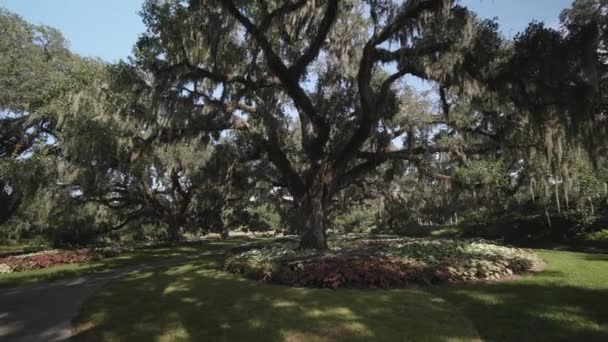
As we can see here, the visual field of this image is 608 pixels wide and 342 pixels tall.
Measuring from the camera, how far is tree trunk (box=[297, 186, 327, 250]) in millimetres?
13875

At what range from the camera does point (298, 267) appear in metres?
10.1

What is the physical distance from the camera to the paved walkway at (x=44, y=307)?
20.2 ft

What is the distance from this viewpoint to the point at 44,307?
319 inches

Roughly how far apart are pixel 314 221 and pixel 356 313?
25.7 feet

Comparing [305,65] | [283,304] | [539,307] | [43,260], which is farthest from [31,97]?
[539,307]

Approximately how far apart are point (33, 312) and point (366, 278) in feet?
21.7

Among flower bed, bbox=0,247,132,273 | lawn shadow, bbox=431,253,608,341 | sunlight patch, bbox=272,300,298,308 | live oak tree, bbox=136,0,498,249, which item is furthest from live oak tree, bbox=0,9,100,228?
lawn shadow, bbox=431,253,608,341

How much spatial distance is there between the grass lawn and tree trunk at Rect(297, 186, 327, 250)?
495 cm

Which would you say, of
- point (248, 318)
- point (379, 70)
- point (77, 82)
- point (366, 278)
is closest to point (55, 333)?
point (248, 318)

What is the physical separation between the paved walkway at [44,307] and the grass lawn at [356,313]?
0.36 meters

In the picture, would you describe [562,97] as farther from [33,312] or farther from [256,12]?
[33,312]

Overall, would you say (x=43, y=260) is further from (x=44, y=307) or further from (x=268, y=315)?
(x=268, y=315)

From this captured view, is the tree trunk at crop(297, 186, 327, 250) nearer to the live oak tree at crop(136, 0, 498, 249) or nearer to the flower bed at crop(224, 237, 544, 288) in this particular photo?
the live oak tree at crop(136, 0, 498, 249)

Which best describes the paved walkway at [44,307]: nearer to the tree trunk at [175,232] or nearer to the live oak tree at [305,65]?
the live oak tree at [305,65]
